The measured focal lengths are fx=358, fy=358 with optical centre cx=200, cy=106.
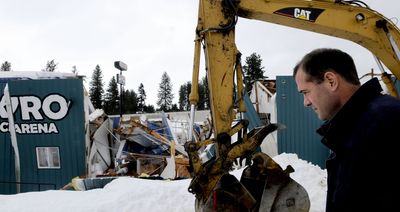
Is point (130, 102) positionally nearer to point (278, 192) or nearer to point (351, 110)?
point (278, 192)

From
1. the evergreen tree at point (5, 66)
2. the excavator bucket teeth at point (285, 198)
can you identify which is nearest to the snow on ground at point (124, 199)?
the excavator bucket teeth at point (285, 198)

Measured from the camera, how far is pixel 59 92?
1366cm

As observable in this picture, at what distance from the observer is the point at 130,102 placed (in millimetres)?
79562

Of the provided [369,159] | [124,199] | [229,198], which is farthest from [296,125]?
[369,159]

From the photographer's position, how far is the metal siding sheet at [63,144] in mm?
13703

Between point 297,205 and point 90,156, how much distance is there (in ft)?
37.0

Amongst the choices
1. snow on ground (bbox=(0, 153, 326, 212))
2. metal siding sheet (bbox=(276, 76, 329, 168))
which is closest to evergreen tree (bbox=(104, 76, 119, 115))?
metal siding sheet (bbox=(276, 76, 329, 168))

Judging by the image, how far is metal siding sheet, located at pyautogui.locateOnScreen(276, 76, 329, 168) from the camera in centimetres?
1224

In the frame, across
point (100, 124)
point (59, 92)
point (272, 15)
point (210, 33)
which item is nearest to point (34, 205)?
point (210, 33)

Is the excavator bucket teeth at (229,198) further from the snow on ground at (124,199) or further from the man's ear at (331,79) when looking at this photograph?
the man's ear at (331,79)

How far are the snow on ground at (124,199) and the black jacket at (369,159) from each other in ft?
17.9

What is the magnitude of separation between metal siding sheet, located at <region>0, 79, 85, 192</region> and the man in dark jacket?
13.1 metres

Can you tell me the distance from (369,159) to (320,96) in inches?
17.7

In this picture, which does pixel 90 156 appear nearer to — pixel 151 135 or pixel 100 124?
pixel 100 124
